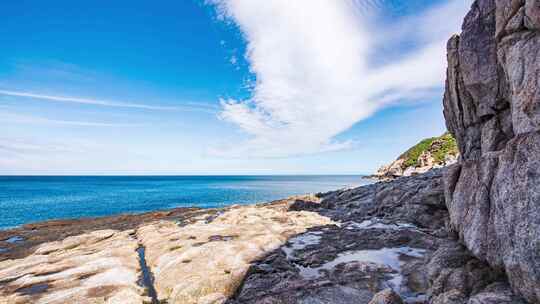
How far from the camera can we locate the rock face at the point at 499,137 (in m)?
9.23

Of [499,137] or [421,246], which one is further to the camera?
[421,246]

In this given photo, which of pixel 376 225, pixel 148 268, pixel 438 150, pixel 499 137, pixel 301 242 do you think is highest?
pixel 438 150

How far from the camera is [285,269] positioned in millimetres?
19703

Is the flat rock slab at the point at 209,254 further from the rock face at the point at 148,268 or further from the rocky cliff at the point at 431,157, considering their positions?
the rocky cliff at the point at 431,157

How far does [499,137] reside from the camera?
17.4 metres

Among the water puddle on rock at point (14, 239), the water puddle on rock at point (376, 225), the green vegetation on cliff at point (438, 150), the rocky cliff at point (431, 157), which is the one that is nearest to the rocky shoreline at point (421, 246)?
the water puddle on rock at point (376, 225)

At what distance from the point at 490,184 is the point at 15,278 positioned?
110 ft

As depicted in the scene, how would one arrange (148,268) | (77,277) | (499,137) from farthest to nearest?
(148,268), (77,277), (499,137)

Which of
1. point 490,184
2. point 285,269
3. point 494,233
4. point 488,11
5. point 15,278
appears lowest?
point 15,278

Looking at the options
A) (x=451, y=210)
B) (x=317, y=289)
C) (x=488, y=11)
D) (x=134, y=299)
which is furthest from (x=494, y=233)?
(x=134, y=299)

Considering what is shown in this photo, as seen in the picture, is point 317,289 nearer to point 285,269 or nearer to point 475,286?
point 285,269

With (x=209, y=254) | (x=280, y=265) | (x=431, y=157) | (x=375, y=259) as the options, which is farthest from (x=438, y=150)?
(x=209, y=254)

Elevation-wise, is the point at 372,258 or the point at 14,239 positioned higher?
the point at 372,258

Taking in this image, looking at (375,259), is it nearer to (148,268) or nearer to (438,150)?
(148,268)
